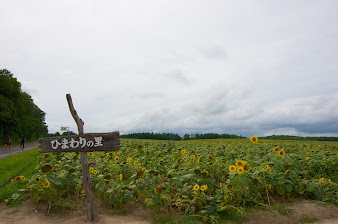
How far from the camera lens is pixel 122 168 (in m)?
6.41

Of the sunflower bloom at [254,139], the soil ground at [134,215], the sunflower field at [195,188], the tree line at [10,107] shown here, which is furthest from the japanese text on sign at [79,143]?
the tree line at [10,107]

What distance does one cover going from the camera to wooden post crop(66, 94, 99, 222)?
435 centimetres

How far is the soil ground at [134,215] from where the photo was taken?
4.38m

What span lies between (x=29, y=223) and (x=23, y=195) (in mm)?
1355

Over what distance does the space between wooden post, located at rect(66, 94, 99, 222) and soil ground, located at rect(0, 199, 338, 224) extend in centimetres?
14

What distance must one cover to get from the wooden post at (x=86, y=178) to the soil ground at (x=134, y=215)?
0.48 feet

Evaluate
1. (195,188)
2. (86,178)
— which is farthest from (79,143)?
(195,188)

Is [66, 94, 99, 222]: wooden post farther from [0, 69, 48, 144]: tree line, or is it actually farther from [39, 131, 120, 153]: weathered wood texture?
[0, 69, 48, 144]: tree line

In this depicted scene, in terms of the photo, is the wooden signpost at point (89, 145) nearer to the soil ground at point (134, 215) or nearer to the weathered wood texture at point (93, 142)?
the weathered wood texture at point (93, 142)

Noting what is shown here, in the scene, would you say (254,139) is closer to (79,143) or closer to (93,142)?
(93,142)

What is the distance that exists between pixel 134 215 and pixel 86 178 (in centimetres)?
119

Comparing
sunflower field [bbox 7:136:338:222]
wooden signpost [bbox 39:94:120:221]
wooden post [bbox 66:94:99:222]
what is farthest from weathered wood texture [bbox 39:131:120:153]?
sunflower field [bbox 7:136:338:222]

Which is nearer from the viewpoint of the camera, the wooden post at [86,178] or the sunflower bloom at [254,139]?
the wooden post at [86,178]

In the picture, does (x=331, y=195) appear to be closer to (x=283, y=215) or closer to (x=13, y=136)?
(x=283, y=215)
